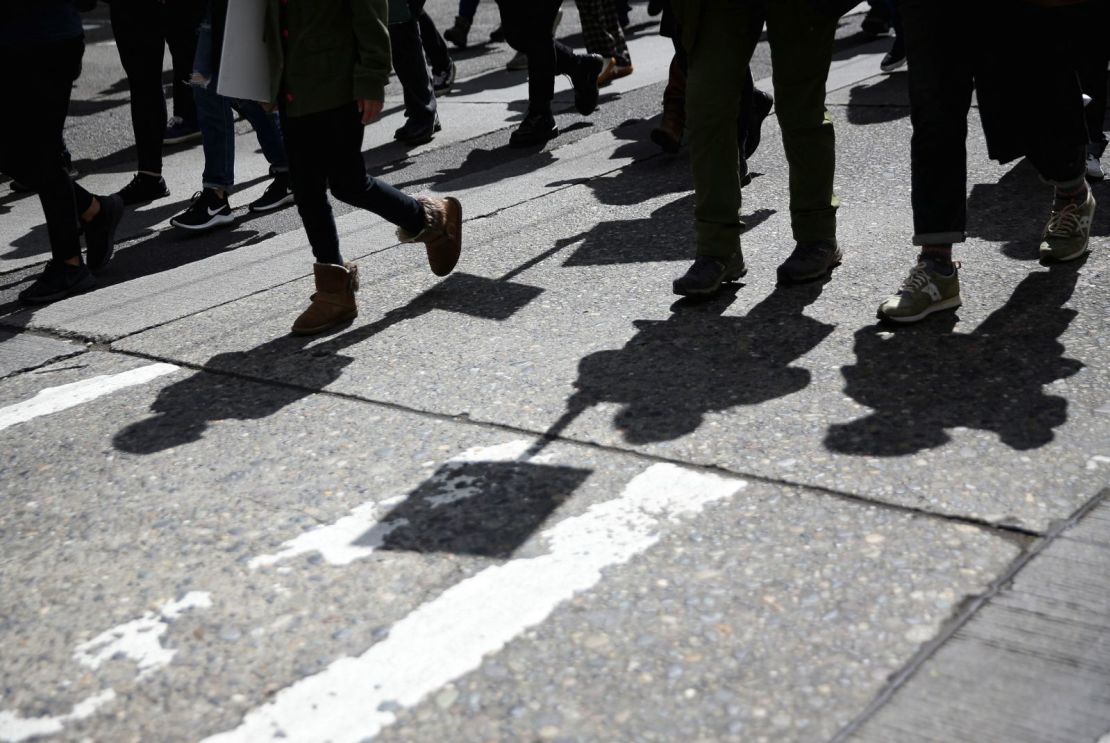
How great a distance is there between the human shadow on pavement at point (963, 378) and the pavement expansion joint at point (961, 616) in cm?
41

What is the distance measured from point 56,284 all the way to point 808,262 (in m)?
3.24

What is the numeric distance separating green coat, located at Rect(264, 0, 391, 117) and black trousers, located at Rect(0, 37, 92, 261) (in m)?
1.55

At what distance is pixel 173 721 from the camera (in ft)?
8.38

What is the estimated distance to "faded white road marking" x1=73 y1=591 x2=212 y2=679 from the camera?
2.78 meters

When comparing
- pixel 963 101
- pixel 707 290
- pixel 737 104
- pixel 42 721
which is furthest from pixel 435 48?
pixel 42 721

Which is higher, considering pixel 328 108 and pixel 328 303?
pixel 328 108

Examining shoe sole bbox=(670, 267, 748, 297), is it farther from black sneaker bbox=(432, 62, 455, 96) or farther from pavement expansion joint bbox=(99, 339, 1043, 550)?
black sneaker bbox=(432, 62, 455, 96)

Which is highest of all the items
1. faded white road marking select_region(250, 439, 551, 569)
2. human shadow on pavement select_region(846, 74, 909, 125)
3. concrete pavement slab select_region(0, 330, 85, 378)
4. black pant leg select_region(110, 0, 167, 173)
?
black pant leg select_region(110, 0, 167, 173)

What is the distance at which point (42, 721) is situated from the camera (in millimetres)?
2609

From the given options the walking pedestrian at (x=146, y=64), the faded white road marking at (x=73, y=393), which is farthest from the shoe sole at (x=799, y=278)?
the walking pedestrian at (x=146, y=64)

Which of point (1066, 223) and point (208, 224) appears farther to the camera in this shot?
point (208, 224)

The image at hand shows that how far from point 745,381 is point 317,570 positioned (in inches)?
59.4

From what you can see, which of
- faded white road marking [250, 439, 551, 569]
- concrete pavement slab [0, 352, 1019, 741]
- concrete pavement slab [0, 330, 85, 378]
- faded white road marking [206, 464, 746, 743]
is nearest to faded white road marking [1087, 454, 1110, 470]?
concrete pavement slab [0, 352, 1019, 741]

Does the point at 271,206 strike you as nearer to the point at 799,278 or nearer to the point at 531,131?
the point at 531,131
